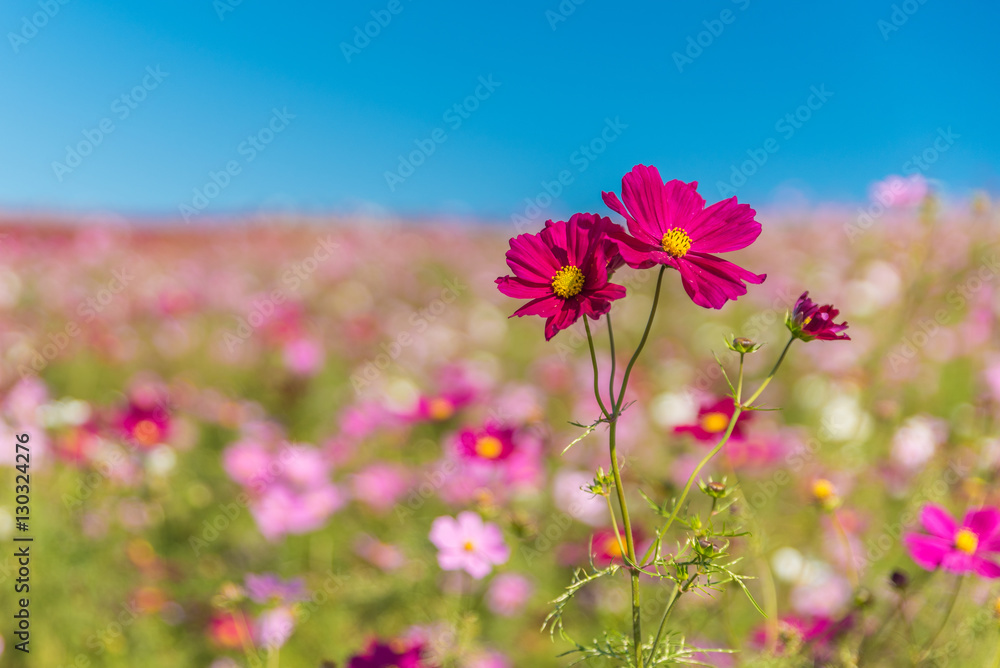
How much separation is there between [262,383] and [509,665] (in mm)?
1957

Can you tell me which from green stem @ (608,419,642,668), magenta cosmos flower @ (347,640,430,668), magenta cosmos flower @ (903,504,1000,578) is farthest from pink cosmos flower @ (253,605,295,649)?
magenta cosmos flower @ (903,504,1000,578)

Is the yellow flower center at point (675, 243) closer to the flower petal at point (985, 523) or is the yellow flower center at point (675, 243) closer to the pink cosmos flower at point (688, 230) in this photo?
the pink cosmos flower at point (688, 230)

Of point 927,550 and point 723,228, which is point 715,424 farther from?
point 723,228

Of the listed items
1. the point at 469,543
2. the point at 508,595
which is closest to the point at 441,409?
the point at 508,595

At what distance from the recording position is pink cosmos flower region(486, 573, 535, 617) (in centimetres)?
163

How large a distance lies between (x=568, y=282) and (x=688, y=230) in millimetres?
148

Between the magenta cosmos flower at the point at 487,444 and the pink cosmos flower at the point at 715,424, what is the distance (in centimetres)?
35

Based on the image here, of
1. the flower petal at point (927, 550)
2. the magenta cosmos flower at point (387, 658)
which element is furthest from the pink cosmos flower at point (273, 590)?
the flower petal at point (927, 550)

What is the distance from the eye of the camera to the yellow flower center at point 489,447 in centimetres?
136

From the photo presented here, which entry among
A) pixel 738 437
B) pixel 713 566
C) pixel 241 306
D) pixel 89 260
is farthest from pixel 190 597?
pixel 89 260

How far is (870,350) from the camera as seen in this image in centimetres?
268

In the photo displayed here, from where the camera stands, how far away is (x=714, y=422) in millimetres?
1321

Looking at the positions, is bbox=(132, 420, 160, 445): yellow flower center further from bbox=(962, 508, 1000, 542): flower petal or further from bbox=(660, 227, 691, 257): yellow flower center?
bbox=(962, 508, 1000, 542): flower petal

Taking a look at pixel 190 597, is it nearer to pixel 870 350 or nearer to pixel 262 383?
pixel 262 383
